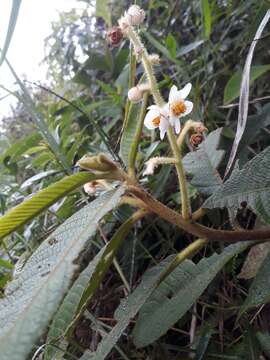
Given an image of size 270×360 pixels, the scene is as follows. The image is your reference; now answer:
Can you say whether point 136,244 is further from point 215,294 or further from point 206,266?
point 206,266

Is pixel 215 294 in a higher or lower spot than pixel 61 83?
lower

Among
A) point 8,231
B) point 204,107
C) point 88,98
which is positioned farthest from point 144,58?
point 88,98

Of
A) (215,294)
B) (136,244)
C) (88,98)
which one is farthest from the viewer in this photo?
(88,98)

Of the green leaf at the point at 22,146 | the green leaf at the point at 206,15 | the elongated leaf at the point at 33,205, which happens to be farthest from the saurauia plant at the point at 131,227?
the green leaf at the point at 22,146

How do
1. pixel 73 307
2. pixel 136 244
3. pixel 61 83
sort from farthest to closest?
1. pixel 61 83
2. pixel 136 244
3. pixel 73 307

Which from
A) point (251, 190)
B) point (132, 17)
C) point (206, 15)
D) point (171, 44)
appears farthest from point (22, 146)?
point (251, 190)

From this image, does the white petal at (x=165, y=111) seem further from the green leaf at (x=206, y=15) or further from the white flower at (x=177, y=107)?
the green leaf at (x=206, y=15)

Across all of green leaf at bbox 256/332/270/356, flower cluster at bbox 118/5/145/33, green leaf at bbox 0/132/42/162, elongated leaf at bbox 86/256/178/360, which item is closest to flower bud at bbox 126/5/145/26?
flower cluster at bbox 118/5/145/33
